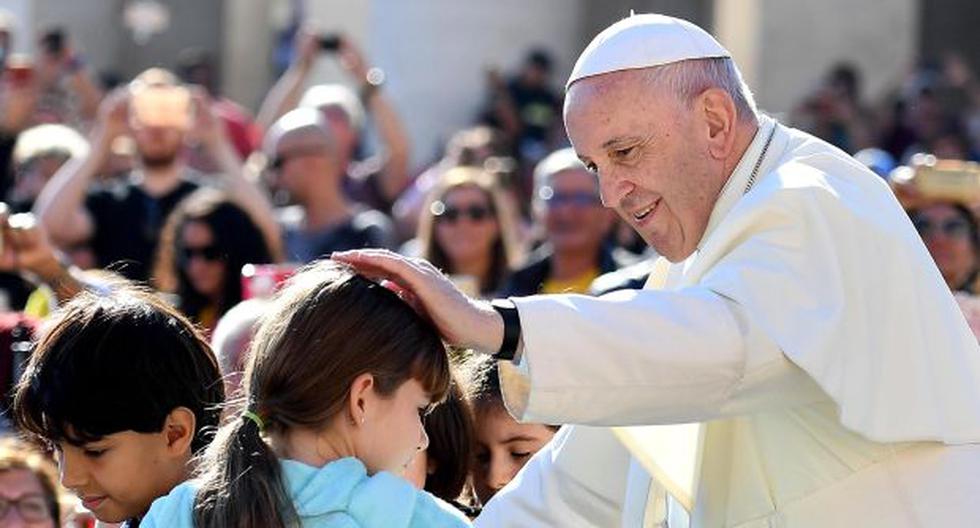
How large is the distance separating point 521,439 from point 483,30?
→ 1316 centimetres

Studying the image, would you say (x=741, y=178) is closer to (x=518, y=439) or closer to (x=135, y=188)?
(x=518, y=439)

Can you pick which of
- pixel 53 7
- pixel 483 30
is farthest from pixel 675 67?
pixel 53 7

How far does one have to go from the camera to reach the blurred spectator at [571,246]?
27.3 ft

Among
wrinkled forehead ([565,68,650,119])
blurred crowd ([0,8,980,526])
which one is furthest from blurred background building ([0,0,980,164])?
wrinkled forehead ([565,68,650,119])

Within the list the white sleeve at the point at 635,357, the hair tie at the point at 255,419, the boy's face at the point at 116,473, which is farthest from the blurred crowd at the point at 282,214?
the white sleeve at the point at 635,357

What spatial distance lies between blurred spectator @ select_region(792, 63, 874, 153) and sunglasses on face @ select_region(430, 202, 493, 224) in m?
4.41

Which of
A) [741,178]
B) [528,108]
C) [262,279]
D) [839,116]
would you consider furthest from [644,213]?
[528,108]

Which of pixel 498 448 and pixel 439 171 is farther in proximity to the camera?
pixel 439 171

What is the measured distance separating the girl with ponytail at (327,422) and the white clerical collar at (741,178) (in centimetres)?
60

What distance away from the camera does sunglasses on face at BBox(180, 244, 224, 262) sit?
8047mm

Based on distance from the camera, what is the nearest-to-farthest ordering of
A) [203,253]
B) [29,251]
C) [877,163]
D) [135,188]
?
[29,251]
[203,253]
[877,163]
[135,188]

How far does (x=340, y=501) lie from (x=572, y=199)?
16.2 feet

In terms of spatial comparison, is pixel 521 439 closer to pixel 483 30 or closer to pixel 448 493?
pixel 448 493

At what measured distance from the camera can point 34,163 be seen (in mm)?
9828
